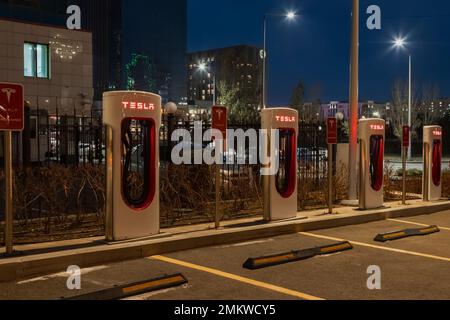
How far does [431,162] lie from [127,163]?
8700 millimetres

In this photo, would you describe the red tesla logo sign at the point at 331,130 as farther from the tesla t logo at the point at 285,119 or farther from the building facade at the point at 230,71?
the building facade at the point at 230,71

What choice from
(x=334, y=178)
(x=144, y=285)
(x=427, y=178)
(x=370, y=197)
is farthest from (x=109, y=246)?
(x=427, y=178)

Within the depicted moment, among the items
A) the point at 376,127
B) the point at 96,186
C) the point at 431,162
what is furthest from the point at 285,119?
the point at 431,162

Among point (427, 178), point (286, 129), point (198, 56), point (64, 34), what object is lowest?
point (427, 178)

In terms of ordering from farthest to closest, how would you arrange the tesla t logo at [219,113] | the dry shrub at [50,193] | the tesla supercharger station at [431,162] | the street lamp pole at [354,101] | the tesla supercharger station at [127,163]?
the tesla supercharger station at [431,162], the street lamp pole at [354,101], the tesla t logo at [219,113], the dry shrub at [50,193], the tesla supercharger station at [127,163]

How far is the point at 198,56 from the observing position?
123 meters

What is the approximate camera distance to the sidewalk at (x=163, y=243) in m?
6.98

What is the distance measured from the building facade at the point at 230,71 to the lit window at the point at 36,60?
368 inches

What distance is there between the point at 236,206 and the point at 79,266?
500 cm

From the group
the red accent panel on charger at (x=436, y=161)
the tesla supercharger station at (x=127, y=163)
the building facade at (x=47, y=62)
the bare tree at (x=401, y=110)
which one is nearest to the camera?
the tesla supercharger station at (x=127, y=163)

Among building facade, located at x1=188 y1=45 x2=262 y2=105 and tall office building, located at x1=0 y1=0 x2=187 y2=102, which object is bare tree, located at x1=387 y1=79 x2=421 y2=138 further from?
tall office building, located at x1=0 y1=0 x2=187 y2=102

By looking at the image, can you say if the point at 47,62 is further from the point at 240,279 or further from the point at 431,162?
the point at 240,279

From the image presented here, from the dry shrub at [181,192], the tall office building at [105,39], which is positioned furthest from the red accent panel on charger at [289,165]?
the tall office building at [105,39]
